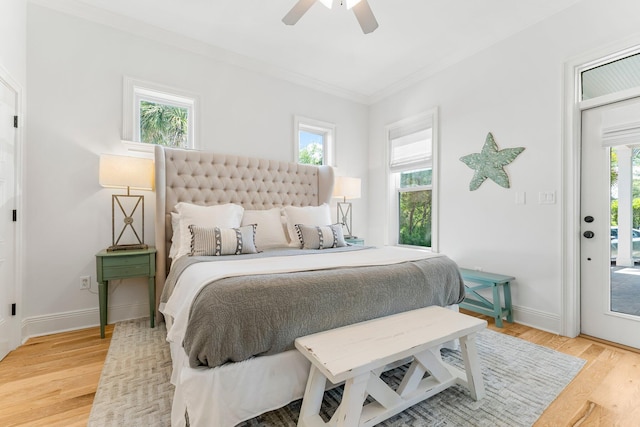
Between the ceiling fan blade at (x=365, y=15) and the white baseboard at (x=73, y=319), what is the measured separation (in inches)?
127

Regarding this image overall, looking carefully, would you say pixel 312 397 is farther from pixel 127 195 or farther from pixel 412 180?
Answer: pixel 412 180

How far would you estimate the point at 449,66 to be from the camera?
3492 millimetres

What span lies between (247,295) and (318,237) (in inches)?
59.9

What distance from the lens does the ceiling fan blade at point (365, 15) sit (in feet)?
6.61

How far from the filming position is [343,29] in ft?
9.71

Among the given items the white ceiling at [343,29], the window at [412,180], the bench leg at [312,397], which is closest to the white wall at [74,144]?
the white ceiling at [343,29]

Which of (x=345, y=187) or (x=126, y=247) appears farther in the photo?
(x=345, y=187)

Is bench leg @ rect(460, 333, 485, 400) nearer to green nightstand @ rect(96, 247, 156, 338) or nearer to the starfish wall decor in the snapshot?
the starfish wall decor

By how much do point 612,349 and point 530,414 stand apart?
4.52ft

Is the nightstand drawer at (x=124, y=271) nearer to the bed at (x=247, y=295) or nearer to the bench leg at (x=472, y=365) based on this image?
the bed at (x=247, y=295)

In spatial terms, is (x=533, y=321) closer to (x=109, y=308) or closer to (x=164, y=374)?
(x=164, y=374)

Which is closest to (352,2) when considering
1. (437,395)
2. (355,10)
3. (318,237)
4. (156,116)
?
(355,10)

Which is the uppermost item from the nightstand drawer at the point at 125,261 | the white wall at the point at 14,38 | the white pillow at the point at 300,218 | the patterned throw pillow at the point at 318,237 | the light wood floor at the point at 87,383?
the white wall at the point at 14,38

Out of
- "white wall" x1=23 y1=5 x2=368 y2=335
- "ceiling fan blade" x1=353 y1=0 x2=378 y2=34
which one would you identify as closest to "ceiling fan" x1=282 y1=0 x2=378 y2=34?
"ceiling fan blade" x1=353 y1=0 x2=378 y2=34
